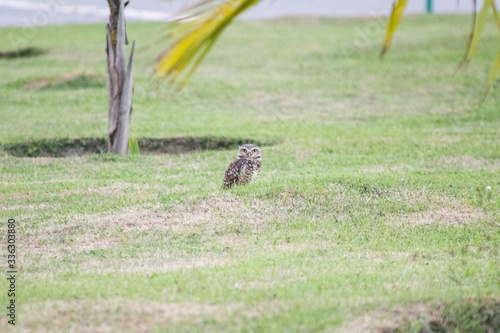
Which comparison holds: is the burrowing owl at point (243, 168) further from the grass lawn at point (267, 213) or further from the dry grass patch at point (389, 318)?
the dry grass patch at point (389, 318)

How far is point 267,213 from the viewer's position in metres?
7.59

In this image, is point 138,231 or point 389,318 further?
point 138,231

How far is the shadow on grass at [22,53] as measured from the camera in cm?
2118

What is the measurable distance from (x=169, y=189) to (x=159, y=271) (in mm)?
2808

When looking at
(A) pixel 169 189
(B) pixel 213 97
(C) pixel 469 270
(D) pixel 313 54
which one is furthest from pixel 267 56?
(C) pixel 469 270

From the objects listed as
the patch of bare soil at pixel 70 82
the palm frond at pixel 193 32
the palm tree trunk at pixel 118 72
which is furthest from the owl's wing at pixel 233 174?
the patch of bare soil at pixel 70 82

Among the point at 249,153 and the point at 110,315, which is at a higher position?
the point at 110,315

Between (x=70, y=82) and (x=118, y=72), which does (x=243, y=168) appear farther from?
(x=70, y=82)

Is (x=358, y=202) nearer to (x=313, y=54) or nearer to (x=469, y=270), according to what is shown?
(x=469, y=270)

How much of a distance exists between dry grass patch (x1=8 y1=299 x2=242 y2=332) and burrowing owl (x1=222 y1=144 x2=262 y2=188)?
133 inches

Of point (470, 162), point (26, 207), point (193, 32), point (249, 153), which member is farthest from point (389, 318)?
point (470, 162)

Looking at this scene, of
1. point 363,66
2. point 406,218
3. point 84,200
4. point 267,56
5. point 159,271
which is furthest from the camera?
point 267,56

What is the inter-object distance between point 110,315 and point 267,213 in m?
2.93

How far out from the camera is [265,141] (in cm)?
1232
